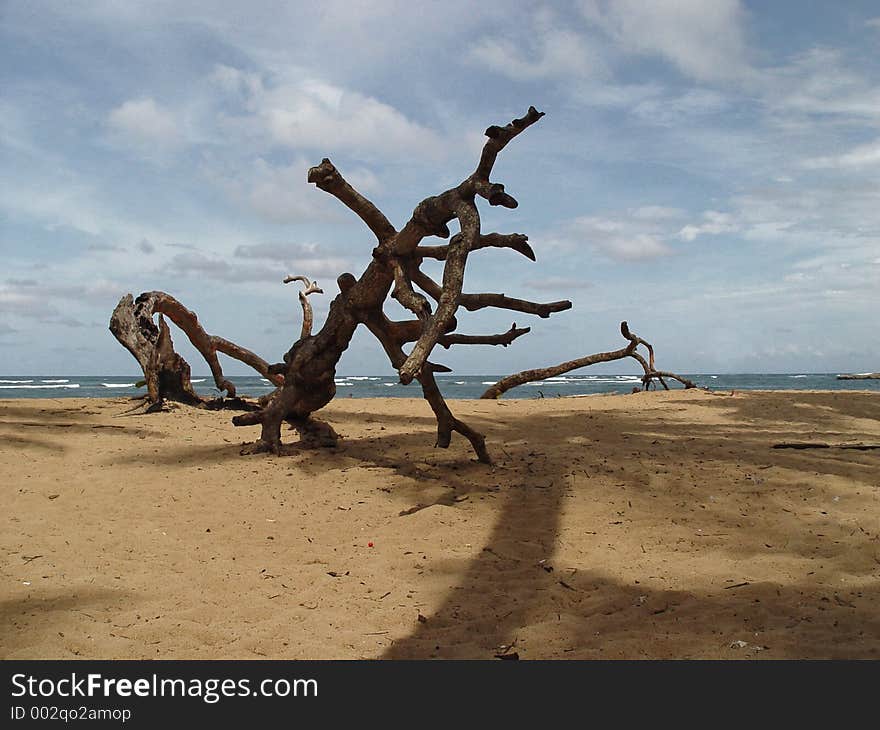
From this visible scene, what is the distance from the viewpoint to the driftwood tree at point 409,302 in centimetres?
525

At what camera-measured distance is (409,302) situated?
5352mm

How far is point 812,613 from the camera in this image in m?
3.24

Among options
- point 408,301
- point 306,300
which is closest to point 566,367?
point 306,300

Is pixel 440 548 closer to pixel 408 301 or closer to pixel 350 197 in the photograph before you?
pixel 408 301

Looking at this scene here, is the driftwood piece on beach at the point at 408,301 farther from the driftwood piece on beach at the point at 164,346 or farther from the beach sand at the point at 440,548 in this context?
the driftwood piece on beach at the point at 164,346

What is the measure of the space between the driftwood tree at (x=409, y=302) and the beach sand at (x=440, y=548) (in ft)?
1.81

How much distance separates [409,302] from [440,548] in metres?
1.92

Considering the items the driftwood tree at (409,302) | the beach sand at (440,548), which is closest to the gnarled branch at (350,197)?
the driftwood tree at (409,302)

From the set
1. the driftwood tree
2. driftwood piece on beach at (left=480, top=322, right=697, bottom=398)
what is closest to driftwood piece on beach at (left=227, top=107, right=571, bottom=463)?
the driftwood tree

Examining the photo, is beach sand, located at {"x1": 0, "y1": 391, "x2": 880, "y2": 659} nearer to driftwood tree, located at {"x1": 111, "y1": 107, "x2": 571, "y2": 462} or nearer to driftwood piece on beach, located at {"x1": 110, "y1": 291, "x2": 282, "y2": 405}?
driftwood tree, located at {"x1": 111, "y1": 107, "x2": 571, "y2": 462}

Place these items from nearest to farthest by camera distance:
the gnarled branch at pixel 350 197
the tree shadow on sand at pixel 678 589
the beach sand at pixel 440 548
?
the tree shadow on sand at pixel 678 589 < the beach sand at pixel 440 548 < the gnarled branch at pixel 350 197
